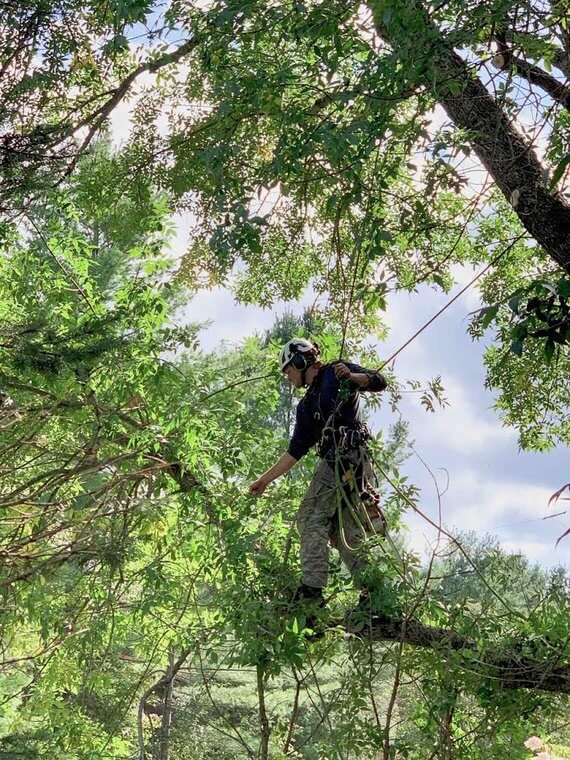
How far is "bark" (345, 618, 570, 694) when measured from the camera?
15.0ft

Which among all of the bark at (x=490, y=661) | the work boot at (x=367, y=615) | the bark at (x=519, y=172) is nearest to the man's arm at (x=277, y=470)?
the work boot at (x=367, y=615)

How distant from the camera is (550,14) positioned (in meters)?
3.48

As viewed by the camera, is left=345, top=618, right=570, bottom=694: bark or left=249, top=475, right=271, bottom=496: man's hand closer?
left=345, top=618, right=570, bottom=694: bark

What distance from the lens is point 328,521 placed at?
16.0 feet

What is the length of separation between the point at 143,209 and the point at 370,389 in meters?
4.37

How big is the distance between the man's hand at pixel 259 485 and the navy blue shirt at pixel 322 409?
0.22 meters

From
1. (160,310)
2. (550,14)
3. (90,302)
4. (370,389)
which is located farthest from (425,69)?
(90,302)

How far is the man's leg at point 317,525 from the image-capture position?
4793 mm

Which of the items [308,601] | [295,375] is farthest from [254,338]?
[308,601]

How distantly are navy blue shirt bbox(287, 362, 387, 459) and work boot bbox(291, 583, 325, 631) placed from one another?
75 cm

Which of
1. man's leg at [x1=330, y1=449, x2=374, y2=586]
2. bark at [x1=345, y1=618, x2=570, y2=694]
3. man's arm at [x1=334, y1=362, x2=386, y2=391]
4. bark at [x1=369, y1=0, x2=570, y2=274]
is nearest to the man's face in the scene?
man's arm at [x1=334, y1=362, x2=386, y2=391]

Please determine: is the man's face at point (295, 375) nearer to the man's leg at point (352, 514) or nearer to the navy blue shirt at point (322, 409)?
the navy blue shirt at point (322, 409)

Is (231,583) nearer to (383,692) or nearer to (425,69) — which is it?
(425,69)

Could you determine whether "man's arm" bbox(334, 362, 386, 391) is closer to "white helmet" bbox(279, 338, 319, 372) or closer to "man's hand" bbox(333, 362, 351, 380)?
"man's hand" bbox(333, 362, 351, 380)
